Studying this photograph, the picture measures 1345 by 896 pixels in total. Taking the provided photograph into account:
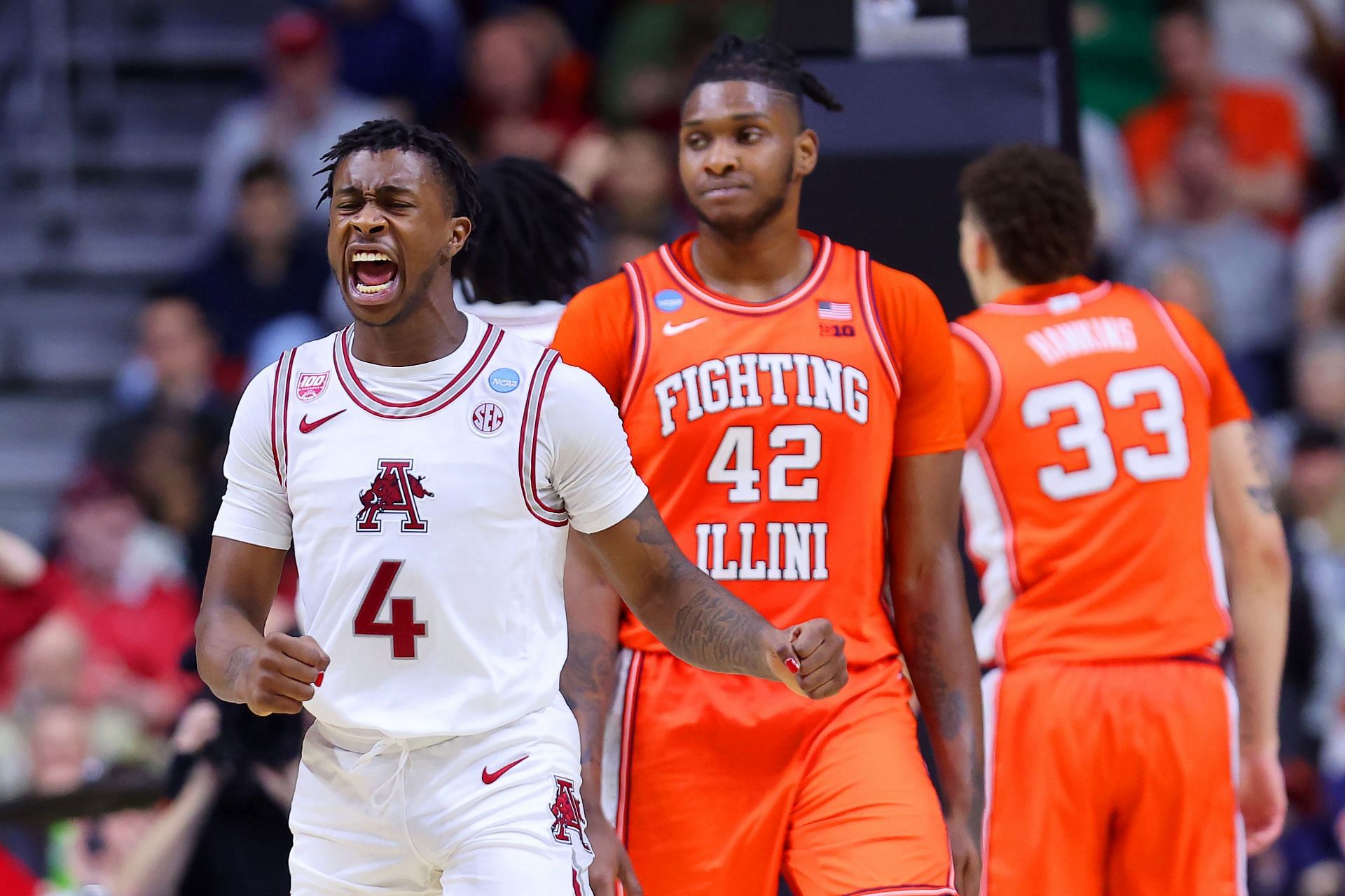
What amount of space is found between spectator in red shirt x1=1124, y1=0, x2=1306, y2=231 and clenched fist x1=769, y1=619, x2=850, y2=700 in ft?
23.5

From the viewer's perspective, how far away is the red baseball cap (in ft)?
31.9

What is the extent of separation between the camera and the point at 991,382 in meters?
4.76

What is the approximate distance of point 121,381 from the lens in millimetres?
9375

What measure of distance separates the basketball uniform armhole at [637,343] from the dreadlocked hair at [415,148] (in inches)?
22.3

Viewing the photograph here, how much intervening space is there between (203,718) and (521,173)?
164cm

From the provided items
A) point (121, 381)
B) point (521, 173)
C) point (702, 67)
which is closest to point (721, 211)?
point (702, 67)

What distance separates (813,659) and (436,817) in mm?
712

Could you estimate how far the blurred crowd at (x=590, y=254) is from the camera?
6695 mm

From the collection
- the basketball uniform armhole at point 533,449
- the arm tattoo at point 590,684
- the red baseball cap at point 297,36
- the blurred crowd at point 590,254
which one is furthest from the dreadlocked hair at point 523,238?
the red baseball cap at point 297,36

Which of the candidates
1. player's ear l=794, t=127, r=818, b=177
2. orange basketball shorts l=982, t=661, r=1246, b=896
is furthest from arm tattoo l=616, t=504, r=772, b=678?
orange basketball shorts l=982, t=661, r=1246, b=896

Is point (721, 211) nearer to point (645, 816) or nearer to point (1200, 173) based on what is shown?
point (645, 816)

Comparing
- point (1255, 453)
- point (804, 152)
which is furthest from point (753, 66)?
point (1255, 453)

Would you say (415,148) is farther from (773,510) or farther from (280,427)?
(773,510)

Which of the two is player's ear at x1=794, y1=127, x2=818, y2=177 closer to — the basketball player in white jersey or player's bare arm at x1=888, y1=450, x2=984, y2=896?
player's bare arm at x1=888, y1=450, x2=984, y2=896
